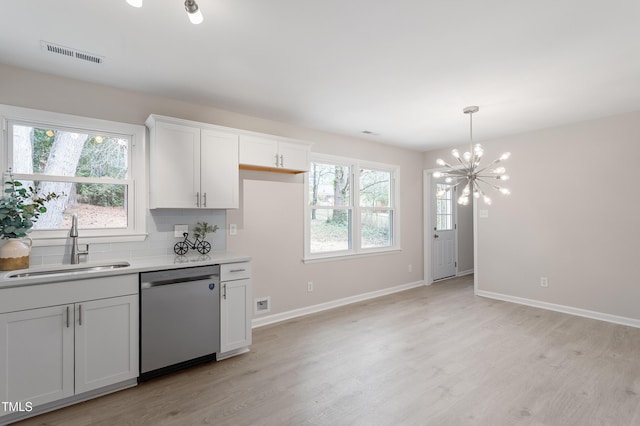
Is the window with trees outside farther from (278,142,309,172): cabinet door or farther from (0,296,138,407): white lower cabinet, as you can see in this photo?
(0,296,138,407): white lower cabinet

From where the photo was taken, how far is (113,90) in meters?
2.92

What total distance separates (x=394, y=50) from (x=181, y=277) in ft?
8.08

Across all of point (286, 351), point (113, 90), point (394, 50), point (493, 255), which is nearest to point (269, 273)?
point (286, 351)

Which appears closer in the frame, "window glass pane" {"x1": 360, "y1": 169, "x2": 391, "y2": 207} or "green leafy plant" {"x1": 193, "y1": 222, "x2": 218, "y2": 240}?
"green leafy plant" {"x1": 193, "y1": 222, "x2": 218, "y2": 240}

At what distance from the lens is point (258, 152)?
3.48 metres

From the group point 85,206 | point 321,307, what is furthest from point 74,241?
point 321,307

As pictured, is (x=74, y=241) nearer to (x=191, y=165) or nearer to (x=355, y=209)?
(x=191, y=165)

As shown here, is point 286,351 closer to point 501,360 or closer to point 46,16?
point 501,360

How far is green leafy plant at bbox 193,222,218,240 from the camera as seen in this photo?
10.6 feet

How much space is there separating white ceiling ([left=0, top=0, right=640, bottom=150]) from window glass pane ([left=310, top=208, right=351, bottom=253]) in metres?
1.49

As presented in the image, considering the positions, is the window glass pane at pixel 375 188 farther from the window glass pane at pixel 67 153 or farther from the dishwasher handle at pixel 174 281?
the window glass pane at pixel 67 153

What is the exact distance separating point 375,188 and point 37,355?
14.5 ft

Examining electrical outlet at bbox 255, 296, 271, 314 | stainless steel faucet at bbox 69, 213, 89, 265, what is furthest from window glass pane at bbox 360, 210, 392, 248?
stainless steel faucet at bbox 69, 213, 89, 265

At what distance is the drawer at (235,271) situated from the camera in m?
2.88
